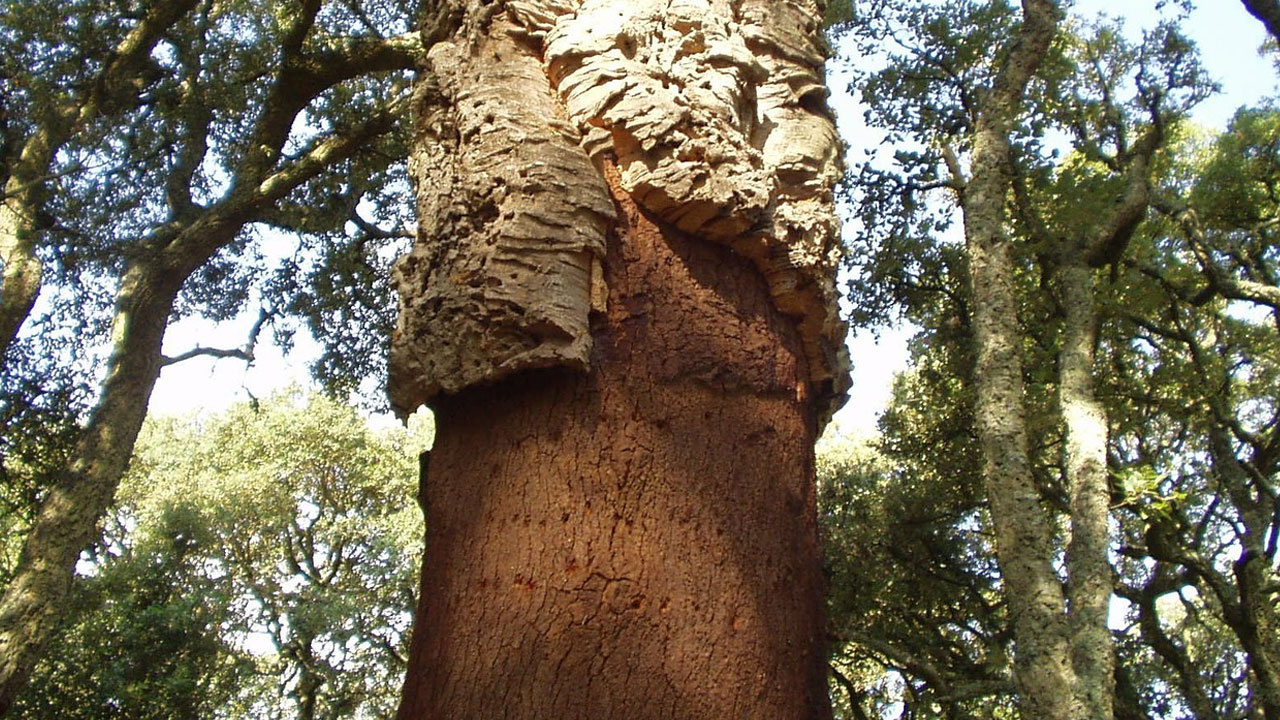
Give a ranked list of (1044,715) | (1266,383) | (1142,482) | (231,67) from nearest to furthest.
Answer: (1044,715) → (1142,482) → (231,67) → (1266,383)

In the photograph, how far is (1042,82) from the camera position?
38.5 feet

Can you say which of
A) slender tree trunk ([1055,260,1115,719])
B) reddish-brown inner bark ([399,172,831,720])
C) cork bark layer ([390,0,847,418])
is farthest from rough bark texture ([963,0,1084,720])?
reddish-brown inner bark ([399,172,831,720])

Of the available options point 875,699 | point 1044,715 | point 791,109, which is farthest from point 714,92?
point 875,699

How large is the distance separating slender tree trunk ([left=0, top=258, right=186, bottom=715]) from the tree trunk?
23.7ft

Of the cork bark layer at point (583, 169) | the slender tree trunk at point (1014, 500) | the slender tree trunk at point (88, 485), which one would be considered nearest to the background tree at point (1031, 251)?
the slender tree trunk at point (1014, 500)

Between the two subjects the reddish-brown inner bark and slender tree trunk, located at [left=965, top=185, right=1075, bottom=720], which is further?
slender tree trunk, located at [left=965, top=185, right=1075, bottom=720]

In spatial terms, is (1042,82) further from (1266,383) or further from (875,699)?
(875,699)

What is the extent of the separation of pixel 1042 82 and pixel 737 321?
11162mm

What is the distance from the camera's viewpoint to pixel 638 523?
5.92 feet

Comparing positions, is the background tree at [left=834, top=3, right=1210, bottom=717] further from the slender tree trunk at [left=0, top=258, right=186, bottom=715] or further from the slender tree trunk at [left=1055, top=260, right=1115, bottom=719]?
the slender tree trunk at [left=0, top=258, right=186, bottom=715]

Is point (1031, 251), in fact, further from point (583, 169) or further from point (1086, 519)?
point (583, 169)

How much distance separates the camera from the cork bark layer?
200cm

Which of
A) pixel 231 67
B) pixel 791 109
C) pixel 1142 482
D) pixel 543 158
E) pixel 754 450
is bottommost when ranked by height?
pixel 754 450

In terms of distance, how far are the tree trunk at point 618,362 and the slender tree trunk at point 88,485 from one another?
23.7 ft
